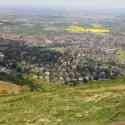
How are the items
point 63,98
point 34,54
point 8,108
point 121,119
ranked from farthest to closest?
point 34,54, point 63,98, point 8,108, point 121,119

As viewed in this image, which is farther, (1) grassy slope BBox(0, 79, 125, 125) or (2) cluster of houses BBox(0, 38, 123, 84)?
(2) cluster of houses BBox(0, 38, 123, 84)

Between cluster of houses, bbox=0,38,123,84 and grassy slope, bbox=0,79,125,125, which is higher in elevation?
grassy slope, bbox=0,79,125,125

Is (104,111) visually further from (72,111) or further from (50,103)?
(50,103)

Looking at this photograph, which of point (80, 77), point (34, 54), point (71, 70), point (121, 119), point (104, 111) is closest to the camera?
point (121, 119)

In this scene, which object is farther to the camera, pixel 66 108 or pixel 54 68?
pixel 54 68

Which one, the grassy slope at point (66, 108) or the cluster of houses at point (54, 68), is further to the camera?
the cluster of houses at point (54, 68)

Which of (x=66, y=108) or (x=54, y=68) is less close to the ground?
(x=66, y=108)

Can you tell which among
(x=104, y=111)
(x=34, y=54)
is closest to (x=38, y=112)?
(x=104, y=111)

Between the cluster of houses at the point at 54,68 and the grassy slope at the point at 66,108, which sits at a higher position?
the grassy slope at the point at 66,108
